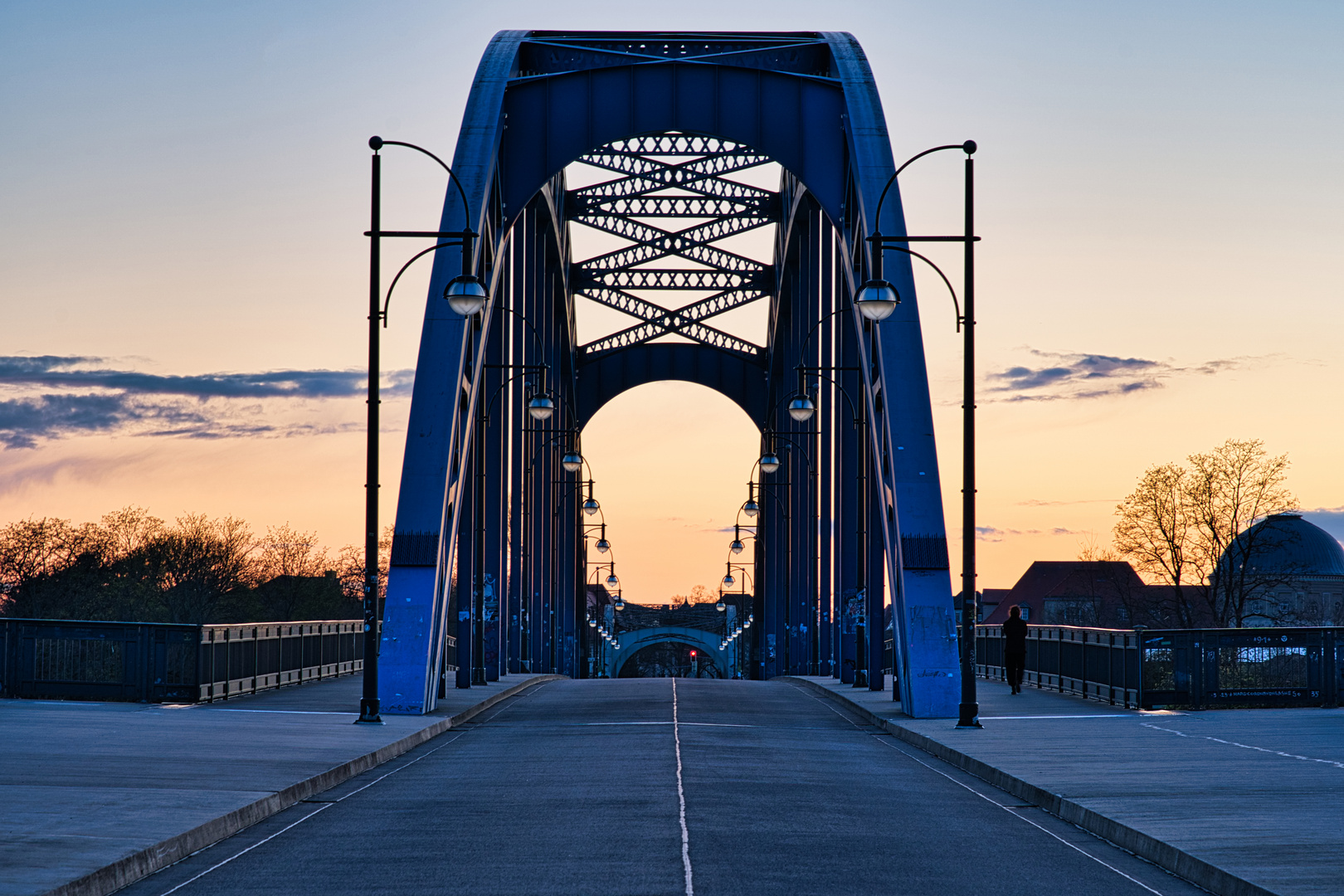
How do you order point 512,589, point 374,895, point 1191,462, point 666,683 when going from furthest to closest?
point 1191,462
point 512,589
point 666,683
point 374,895

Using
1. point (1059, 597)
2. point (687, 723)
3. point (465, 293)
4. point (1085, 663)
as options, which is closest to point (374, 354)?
point (465, 293)

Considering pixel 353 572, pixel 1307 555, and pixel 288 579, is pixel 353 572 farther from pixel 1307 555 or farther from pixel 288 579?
pixel 1307 555

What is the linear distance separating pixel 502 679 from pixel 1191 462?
38.2 m

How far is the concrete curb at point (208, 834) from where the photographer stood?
8312 mm

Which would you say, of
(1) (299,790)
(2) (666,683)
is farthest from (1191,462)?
(1) (299,790)

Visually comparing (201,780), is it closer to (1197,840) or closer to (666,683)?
(1197,840)

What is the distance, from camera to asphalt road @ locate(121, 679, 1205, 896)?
28.9 feet

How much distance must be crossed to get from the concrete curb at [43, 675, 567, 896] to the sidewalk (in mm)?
6104

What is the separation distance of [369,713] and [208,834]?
10929 millimetres

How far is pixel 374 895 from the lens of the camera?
8359mm

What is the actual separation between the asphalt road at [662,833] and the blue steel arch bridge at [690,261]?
6.94m

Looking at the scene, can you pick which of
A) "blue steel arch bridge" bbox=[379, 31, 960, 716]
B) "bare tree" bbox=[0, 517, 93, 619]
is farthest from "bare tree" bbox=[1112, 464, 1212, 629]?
"bare tree" bbox=[0, 517, 93, 619]

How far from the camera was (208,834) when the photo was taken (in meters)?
10.3

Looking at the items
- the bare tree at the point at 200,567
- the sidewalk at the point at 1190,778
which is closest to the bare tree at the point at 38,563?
the bare tree at the point at 200,567
